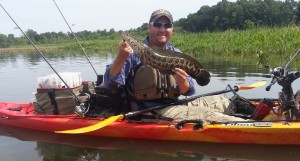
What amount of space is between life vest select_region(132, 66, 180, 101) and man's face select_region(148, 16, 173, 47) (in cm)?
40

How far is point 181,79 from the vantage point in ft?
14.3

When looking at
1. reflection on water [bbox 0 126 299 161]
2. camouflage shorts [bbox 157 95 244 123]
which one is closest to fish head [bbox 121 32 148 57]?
camouflage shorts [bbox 157 95 244 123]

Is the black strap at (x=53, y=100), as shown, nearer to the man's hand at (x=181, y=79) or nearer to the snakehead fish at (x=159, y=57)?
the snakehead fish at (x=159, y=57)

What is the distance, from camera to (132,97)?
5184 mm

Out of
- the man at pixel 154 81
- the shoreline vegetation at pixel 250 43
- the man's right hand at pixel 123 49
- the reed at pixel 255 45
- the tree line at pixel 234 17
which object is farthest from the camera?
the tree line at pixel 234 17

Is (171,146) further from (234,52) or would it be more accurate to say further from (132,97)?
(234,52)

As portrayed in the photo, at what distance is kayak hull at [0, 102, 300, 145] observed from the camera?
4.54 metres

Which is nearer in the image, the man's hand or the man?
the man's hand

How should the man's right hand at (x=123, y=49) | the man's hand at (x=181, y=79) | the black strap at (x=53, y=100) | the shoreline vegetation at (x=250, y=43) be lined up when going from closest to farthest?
the man's right hand at (x=123, y=49) < the man's hand at (x=181, y=79) < the black strap at (x=53, y=100) < the shoreline vegetation at (x=250, y=43)

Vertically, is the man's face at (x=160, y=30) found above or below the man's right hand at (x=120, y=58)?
above

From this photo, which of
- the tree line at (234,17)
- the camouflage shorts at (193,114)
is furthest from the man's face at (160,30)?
the tree line at (234,17)

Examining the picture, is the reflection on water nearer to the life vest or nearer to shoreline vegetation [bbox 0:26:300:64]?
the life vest

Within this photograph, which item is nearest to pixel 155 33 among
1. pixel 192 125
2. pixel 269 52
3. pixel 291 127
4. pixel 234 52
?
pixel 192 125

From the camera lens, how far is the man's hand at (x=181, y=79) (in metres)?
4.25
